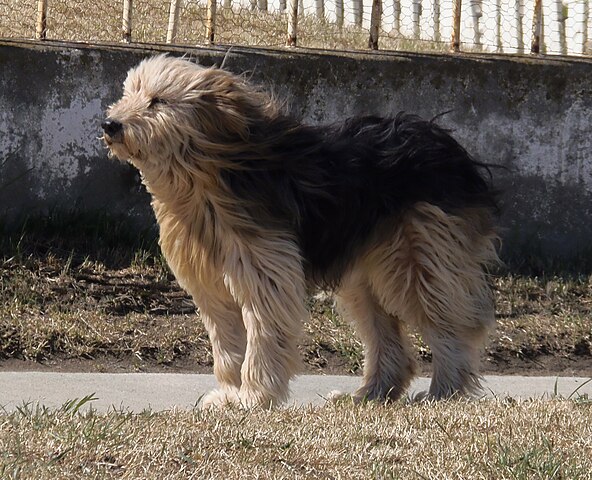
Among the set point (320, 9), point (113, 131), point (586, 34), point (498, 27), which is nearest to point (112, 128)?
point (113, 131)

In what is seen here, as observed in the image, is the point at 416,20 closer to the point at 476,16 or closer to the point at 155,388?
the point at 476,16

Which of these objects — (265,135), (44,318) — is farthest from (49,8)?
(265,135)

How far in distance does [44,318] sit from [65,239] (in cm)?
103

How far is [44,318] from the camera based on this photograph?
7.20 m

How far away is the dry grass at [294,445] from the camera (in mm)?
3928

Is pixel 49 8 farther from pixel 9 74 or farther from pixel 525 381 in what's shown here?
pixel 525 381

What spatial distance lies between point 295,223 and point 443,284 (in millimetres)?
829

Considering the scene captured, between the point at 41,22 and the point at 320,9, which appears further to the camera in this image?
the point at 320,9

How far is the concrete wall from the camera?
8.17 metres

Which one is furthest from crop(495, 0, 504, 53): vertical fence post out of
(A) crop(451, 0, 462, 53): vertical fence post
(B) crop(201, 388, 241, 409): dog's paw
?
(B) crop(201, 388, 241, 409): dog's paw

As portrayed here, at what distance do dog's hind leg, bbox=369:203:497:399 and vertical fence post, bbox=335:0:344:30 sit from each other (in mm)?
4010

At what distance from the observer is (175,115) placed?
5.28m

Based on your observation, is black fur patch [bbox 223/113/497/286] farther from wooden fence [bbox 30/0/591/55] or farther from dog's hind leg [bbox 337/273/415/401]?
wooden fence [bbox 30/0/591/55]

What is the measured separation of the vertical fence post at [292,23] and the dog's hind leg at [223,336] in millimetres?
3472
